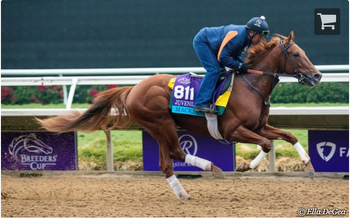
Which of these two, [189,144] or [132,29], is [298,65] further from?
[132,29]

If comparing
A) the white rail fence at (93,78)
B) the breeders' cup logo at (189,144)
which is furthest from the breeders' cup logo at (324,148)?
the breeders' cup logo at (189,144)

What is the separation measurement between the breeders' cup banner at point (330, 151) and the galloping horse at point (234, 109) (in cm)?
168

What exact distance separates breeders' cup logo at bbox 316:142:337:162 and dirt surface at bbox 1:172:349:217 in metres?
0.24

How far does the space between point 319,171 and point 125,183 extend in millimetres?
2283

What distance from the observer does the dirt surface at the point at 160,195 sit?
609cm

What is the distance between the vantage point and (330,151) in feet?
25.9

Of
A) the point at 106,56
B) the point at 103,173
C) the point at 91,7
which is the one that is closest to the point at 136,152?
the point at 103,173

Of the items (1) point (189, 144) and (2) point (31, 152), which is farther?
(2) point (31, 152)

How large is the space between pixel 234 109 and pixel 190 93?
46cm

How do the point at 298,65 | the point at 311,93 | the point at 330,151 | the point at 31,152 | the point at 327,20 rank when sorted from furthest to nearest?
the point at 311,93 → the point at 327,20 → the point at 31,152 → the point at 330,151 → the point at 298,65

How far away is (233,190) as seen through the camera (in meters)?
7.25

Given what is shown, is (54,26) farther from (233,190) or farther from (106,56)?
(233,190)
